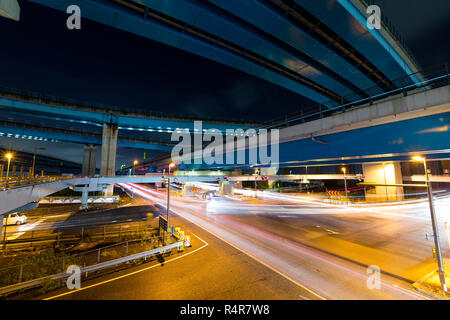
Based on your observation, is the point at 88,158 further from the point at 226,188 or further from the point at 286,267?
the point at 286,267

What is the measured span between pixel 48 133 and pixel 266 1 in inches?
2421

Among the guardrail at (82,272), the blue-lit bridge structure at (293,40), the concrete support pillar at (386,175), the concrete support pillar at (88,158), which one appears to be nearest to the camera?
the guardrail at (82,272)

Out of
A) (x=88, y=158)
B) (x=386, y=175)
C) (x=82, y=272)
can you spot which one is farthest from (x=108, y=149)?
(x=386, y=175)

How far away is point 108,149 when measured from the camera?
38125 millimetres

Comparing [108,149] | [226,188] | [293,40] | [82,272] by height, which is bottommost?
[82,272]

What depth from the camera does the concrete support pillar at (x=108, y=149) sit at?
37.4 m

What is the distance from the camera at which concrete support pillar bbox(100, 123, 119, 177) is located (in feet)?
123

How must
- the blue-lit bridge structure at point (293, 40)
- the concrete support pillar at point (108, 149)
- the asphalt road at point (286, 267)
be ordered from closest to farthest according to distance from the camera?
the asphalt road at point (286, 267), the blue-lit bridge structure at point (293, 40), the concrete support pillar at point (108, 149)

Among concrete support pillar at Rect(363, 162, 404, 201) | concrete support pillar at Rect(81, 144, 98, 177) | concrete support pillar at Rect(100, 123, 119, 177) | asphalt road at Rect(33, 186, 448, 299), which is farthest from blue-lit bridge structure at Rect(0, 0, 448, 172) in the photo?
concrete support pillar at Rect(81, 144, 98, 177)

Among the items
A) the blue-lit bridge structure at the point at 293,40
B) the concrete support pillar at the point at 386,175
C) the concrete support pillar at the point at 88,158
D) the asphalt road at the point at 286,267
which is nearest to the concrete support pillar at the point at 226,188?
the concrete support pillar at the point at 386,175

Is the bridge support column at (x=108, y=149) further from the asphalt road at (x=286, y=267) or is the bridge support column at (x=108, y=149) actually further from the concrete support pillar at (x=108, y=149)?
the asphalt road at (x=286, y=267)
